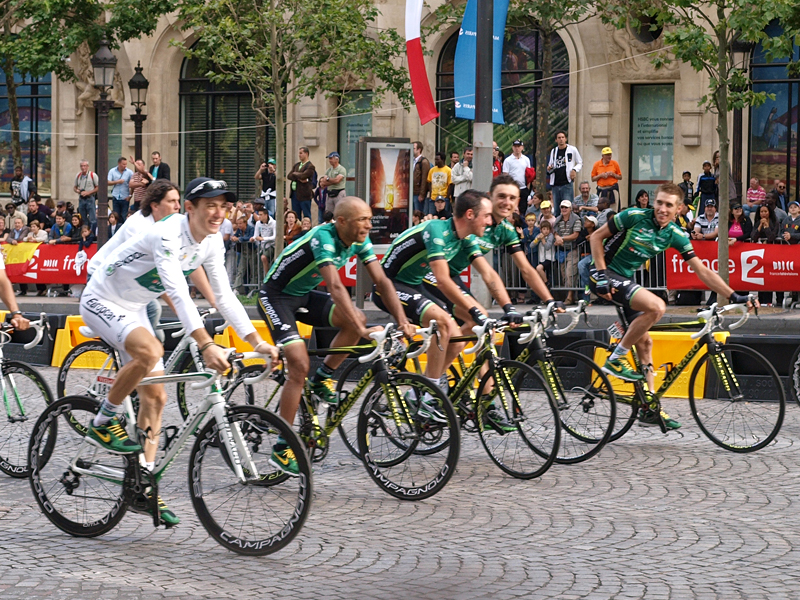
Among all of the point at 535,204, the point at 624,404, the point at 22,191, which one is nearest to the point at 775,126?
the point at 535,204

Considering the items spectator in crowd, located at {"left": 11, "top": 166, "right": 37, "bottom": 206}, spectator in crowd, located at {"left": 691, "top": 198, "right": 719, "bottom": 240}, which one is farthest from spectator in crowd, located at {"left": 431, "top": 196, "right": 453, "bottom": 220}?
spectator in crowd, located at {"left": 11, "top": 166, "right": 37, "bottom": 206}

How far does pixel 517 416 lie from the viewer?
8.48 metres

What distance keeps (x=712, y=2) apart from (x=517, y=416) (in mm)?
12805

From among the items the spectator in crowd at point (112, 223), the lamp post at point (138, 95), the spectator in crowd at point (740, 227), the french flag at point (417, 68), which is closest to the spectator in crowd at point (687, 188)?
the spectator in crowd at point (740, 227)

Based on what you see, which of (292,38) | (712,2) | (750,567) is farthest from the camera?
(292,38)

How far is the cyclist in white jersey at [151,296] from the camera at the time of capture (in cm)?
675

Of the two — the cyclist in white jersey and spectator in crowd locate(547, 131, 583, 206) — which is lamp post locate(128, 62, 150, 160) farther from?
the cyclist in white jersey

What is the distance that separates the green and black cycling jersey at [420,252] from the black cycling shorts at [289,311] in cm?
78

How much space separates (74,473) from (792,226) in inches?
577

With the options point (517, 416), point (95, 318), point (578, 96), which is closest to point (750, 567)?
point (517, 416)

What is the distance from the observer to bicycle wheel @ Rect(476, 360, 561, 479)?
838 cm

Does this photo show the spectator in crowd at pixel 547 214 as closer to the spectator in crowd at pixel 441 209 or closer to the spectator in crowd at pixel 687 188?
the spectator in crowd at pixel 441 209

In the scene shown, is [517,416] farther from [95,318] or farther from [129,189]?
[129,189]

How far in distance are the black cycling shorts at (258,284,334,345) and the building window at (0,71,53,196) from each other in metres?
30.9
